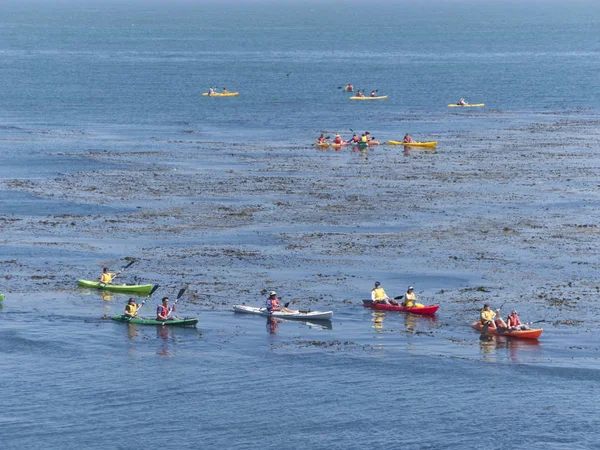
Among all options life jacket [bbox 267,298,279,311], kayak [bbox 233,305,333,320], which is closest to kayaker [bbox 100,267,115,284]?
kayak [bbox 233,305,333,320]

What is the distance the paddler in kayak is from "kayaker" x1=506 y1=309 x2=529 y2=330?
0.31 m

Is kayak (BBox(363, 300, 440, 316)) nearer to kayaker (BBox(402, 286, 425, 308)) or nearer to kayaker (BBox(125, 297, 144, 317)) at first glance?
kayaker (BBox(402, 286, 425, 308))

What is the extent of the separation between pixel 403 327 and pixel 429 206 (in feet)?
98.8

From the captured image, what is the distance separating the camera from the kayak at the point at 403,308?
2559 inches

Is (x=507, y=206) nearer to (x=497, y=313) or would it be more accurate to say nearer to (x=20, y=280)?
(x=497, y=313)

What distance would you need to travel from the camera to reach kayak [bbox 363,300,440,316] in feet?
213

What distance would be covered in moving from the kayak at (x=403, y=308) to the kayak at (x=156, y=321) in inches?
398

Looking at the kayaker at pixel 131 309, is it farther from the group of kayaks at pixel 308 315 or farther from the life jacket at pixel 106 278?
the life jacket at pixel 106 278

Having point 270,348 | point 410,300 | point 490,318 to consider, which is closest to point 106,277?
point 270,348

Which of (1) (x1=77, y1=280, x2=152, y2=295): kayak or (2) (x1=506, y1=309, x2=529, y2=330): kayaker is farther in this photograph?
(1) (x1=77, y1=280, x2=152, y2=295): kayak

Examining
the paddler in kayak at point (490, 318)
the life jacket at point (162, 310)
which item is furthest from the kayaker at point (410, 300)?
the life jacket at point (162, 310)

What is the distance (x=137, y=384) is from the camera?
55.4m

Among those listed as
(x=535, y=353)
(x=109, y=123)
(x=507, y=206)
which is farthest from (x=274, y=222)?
(x=109, y=123)

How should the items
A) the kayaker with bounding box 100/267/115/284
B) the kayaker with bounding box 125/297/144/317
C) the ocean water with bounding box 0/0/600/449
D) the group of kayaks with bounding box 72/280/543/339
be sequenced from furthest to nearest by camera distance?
the kayaker with bounding box 100/267/115/284 → the kayaker with bounding box 125/297/144/317 → the group of kayaks with bounding box 72/280/543/339 → the ocean water with bounding box 0/0/600/449
